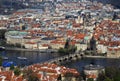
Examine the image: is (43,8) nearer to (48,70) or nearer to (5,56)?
(5,56)

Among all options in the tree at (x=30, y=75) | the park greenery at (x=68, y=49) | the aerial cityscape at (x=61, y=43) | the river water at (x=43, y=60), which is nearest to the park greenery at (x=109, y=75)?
the aerial cityscape at (x=61, y=43)

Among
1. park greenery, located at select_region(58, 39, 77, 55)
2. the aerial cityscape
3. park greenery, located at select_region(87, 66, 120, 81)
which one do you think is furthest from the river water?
park greenery, located at select_region(87, 66, 120, 81)

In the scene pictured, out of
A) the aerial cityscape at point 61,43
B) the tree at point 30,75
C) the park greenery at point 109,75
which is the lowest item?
the aerial cityscape at point 61,43

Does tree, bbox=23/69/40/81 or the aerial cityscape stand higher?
tree, bbox=23/69/40/81

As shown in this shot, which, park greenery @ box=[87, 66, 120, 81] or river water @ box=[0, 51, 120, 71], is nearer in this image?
park greenery @ box=[87, 66, 120, 81]

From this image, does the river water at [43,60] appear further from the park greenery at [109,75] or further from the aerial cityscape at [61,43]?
the park greenery at [109,75]

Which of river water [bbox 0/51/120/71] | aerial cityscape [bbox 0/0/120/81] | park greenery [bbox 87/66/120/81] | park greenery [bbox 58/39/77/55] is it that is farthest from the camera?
park greenery [bbox 58/39/77/55]

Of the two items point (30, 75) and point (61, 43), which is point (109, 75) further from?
point (61, 43)

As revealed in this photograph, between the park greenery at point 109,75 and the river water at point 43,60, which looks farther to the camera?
the river water at point 43,60

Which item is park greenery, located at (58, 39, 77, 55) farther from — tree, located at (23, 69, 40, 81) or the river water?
tree, located at (23, 69, 40, 81)
